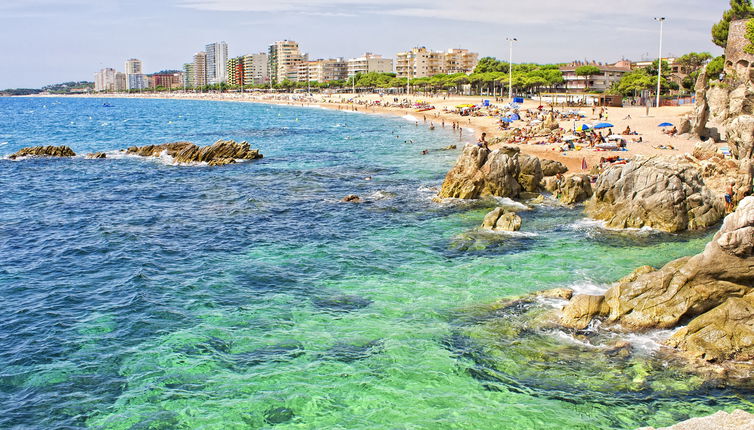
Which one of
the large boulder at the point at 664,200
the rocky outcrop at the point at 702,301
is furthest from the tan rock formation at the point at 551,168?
the rocky outcrop at the point at 702,301

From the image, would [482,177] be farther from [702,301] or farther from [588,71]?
[588,71]

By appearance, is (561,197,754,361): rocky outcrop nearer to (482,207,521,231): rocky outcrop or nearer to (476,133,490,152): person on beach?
(482,207,521,231): rocky outcrop

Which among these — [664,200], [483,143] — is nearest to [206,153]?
[483,143]

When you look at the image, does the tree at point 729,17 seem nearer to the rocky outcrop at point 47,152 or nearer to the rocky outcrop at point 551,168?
the rocky outcrop at point 551,168

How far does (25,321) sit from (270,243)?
38.8 feet

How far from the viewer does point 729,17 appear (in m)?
96.8

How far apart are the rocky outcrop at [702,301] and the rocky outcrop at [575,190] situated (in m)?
17.4

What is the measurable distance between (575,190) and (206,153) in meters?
38.8

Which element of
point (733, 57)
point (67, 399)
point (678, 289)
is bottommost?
point (67, 399)

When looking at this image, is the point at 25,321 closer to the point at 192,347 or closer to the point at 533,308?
the point at 192,347

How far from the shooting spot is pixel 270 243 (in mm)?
30344

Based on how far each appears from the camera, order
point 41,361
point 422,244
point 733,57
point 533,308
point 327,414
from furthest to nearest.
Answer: point 733,57, point 422,244, point 533,308, point 41,361, point 327,414

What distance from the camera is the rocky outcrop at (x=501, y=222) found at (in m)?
30.6

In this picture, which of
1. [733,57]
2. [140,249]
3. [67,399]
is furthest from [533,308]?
[733,57]
